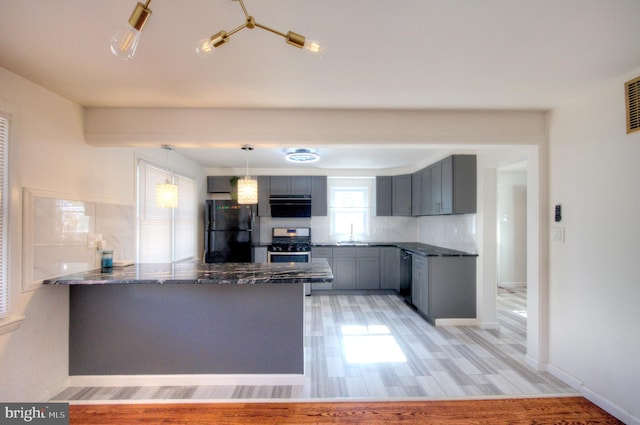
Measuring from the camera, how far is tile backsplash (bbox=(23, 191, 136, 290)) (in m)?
1.98

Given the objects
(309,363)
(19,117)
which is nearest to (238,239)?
(309,363)

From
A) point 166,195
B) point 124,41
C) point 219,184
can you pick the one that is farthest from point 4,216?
point 219,184

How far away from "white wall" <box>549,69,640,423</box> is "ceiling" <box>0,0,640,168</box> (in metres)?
0.28

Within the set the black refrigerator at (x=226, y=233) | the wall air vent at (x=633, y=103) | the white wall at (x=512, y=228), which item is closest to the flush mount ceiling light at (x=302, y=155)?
the black refrigerator at (x=226, y=233)

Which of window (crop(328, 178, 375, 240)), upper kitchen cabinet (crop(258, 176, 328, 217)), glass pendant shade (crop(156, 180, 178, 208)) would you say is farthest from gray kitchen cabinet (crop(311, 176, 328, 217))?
glass pendant shade (crop(156, 180, 178, 208))

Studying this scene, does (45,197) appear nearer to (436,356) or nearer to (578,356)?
(436,356)

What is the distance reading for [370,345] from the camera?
3.03 meters

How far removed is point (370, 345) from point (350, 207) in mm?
3020

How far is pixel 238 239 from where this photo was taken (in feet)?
15.3

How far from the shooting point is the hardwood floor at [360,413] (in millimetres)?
1953

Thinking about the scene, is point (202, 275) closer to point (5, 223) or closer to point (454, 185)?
point (5, 223)

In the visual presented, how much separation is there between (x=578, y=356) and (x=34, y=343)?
4003 millimetres

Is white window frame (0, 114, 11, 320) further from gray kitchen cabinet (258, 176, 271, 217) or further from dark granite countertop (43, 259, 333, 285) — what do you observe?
gray kitchen cabinet (258, 176, 271, 217)

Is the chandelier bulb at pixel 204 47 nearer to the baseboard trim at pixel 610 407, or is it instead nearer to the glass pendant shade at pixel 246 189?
the glass pendant shade at pixel 246 189
